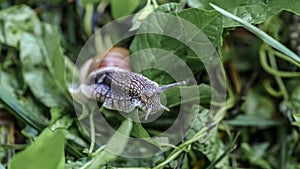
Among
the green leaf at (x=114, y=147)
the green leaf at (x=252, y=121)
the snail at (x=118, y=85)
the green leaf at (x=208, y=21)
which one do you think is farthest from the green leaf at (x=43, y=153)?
the green leaf at (x=252, y=121)

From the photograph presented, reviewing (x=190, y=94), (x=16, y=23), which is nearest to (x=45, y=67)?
(x=16, y=23)

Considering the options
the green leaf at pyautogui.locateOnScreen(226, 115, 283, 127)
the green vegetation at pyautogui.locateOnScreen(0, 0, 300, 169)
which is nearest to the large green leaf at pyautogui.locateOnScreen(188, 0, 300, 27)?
the green vegetation at pyautogui.locateOnScreen(0, 0, 300, 169)

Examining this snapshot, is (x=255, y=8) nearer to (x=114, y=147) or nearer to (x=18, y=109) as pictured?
(x=114, y=147)

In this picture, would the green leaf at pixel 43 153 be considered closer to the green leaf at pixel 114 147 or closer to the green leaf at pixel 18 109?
the green leaf at pixel 114 147

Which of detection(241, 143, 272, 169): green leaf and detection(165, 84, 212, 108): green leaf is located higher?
detection(165, 84, 212, 108): green leaf

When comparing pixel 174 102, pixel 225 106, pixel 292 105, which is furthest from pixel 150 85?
pixel 292 105

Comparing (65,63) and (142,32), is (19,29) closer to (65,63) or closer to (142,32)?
(65,63)

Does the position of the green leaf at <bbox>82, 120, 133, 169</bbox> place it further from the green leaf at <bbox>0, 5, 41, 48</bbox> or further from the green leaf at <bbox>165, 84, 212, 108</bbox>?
the green leaf at <bbox>0, 5, 41, 48</bbox>
